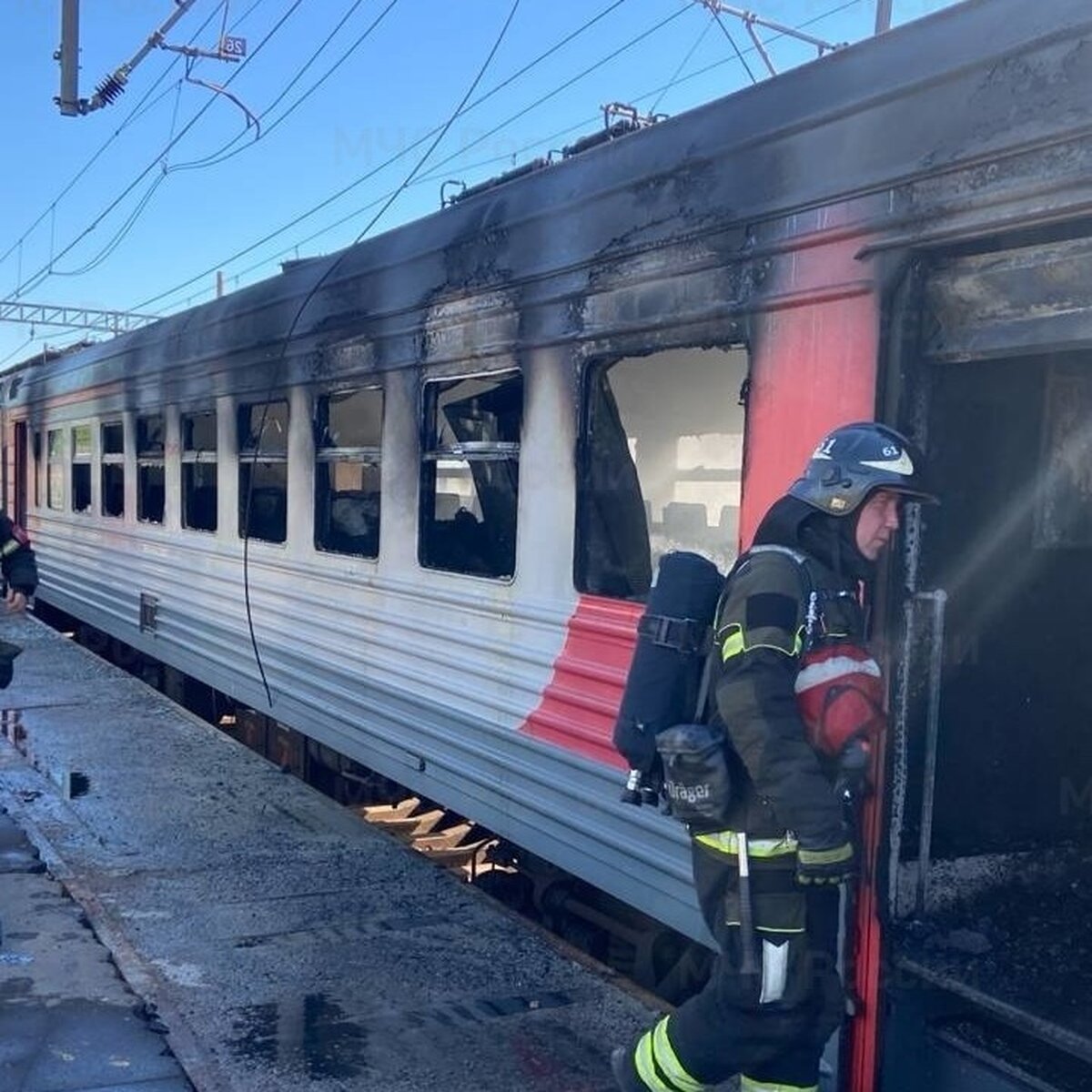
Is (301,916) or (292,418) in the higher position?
(292,418)

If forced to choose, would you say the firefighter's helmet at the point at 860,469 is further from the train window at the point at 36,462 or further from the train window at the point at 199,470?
the train window at the point at 36,462

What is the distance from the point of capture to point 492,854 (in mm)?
5621

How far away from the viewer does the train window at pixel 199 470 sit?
8016 millimetres

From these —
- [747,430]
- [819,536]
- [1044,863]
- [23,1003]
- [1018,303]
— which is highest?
[1018,303]

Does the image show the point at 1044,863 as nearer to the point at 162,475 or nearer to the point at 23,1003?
the point at 23,1003

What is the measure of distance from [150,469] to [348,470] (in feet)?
12.7

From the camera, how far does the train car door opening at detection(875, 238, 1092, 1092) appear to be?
121 inches

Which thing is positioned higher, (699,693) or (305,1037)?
(699,693)

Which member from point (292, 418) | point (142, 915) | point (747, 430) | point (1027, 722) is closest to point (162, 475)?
point (292, 418)

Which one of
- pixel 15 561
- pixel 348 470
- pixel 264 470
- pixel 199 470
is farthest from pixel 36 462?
pixel 348 470

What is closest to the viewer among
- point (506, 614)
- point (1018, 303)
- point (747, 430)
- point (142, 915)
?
point (1018, 303)

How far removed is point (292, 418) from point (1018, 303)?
4356 mm

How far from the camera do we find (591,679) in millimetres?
4297

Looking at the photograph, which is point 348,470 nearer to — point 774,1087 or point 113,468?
point 774,1087
